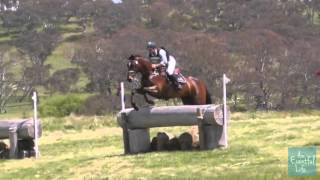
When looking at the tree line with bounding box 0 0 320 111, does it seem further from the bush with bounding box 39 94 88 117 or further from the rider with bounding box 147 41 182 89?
the rider with bounding box 147 41 182 89

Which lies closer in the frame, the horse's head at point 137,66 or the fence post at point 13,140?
the horse's head at point 137,66

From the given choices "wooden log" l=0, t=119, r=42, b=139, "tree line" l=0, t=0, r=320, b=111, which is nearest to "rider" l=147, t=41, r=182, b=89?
"wooden log" l=0, t=119, r=42, b=139

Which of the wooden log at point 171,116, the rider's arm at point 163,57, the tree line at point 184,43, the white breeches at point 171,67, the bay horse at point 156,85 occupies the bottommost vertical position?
the wooden log at point 171,116

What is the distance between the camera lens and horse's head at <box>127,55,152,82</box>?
43.2 feet

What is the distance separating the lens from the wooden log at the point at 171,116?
42.8 ft

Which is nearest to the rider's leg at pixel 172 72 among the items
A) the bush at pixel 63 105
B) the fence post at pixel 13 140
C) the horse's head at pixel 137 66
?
the horse's head at pixel 137 66

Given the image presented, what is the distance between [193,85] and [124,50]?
2217 inches

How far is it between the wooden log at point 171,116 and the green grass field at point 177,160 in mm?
612

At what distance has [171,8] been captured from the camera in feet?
339

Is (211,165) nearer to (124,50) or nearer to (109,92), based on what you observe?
(109,92)

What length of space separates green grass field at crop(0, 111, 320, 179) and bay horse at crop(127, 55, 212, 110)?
1.27m

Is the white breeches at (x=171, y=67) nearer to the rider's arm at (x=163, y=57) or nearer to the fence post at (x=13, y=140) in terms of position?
the rider's arm at (x=163, y=57)

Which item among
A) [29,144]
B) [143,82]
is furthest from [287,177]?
[29,144]

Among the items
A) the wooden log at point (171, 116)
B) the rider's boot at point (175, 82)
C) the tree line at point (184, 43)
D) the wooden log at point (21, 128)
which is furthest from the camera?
the tree line at point (184, 43)
